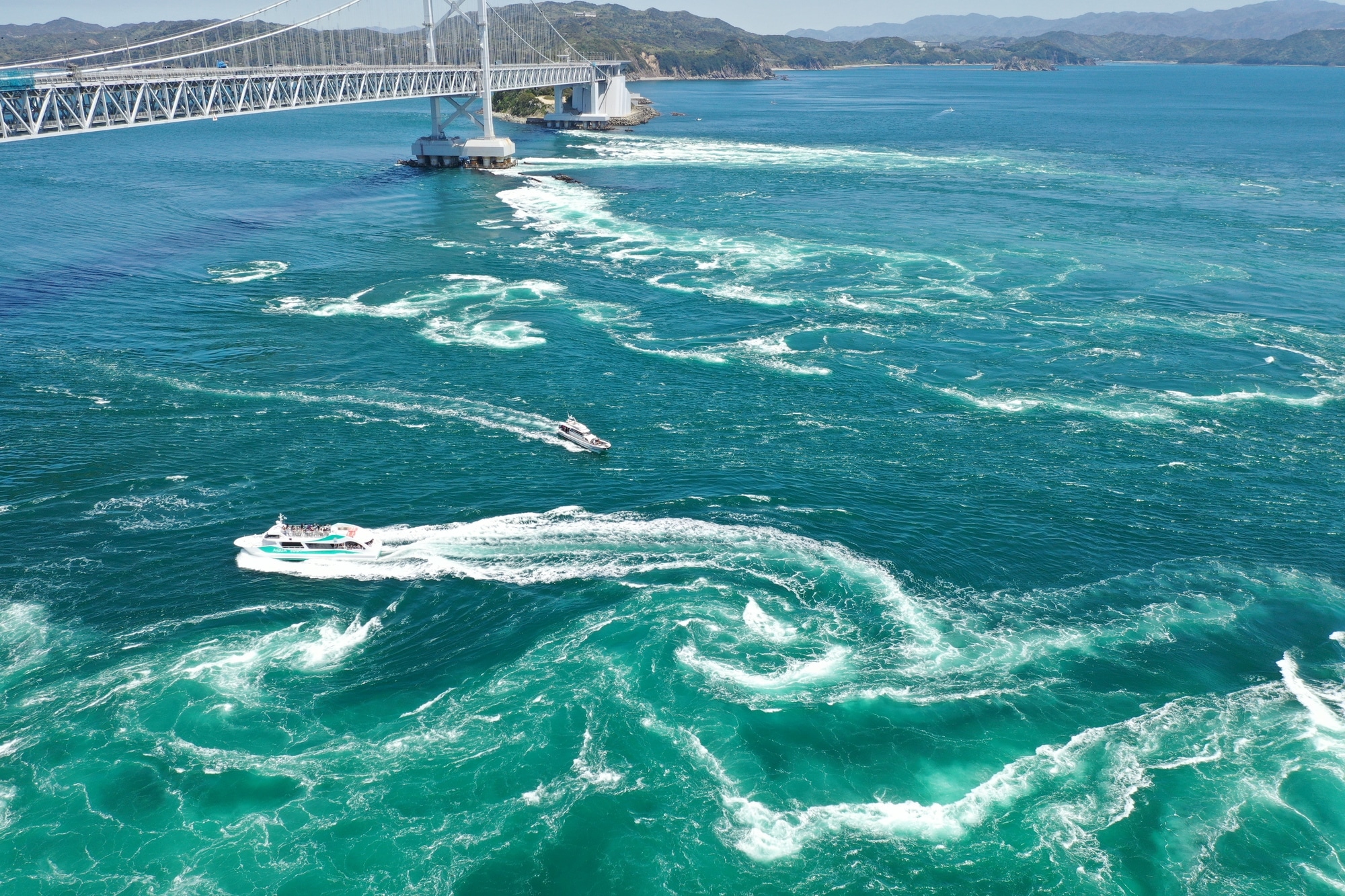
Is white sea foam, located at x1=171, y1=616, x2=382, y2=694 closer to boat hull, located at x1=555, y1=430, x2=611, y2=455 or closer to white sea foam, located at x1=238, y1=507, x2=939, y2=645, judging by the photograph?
white sea foam, located at x1=238, y1=507, x2=939, y2=645

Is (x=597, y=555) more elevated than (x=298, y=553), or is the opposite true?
(x=298, y=553)

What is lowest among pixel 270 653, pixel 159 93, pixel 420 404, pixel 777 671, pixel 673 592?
pixel 777 671

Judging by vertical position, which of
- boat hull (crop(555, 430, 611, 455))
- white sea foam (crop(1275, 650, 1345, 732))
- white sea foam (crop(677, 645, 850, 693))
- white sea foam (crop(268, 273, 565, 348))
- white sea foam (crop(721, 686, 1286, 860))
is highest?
white sea foam (crop(268, 273, 565, 348))

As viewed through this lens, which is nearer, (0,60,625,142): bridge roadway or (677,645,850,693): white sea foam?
(677,645,850,693): white sea foam

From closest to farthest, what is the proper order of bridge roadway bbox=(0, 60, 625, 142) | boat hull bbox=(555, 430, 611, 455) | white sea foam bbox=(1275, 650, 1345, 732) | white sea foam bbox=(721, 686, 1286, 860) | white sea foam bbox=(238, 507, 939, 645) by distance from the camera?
white sea foam bbox=(721, 686, 1286, 860)
white sea foam bbox=(1275, 650, 1345, 732)
white sea foam bbox=(238, 507, 939, 645)
boat hull bbox=(555, 430, 611, 455)
bridge roadway bbox=(0, 60, 625, 142)

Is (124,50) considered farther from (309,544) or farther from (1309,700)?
(1309,700)

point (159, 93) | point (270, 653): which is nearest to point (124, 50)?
point (159, 93)

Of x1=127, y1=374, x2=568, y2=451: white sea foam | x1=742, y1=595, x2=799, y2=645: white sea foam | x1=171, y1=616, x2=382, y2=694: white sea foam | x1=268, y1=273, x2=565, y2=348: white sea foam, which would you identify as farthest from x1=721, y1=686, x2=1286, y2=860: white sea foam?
x1=268, y1=273, x2=565, y2=348: white sea foam

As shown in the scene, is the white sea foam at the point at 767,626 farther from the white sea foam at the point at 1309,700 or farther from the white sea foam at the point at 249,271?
the white sea foam at the point at 249,271
